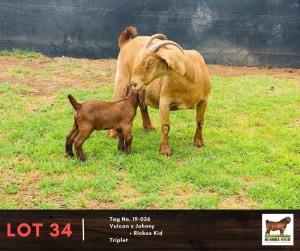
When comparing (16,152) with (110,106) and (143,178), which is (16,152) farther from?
(143,178)

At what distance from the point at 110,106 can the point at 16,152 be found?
1.54 m

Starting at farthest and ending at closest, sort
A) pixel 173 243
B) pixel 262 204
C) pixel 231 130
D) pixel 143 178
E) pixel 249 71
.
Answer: pixel 249 71
pixel 231 130
pixel 143 178
pixel 262 204
pixel 173 243

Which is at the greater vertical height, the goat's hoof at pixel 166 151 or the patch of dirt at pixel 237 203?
the goat's hoof at pixel 166 151

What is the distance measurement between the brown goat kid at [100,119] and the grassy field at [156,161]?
26cm

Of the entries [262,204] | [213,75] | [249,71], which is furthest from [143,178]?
[249,71]

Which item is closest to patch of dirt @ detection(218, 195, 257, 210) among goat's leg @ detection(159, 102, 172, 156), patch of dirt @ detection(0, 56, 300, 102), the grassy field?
the grassy field

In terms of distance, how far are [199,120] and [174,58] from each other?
131 cm

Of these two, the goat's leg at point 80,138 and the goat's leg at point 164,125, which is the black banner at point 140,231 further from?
the goat's leg at point 164,125

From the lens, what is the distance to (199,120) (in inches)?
287

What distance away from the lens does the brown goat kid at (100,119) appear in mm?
6340

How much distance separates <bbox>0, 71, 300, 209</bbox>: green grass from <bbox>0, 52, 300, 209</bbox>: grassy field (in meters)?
0.01

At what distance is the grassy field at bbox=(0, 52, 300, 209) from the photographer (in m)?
5.63

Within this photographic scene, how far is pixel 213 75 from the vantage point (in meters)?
12.9

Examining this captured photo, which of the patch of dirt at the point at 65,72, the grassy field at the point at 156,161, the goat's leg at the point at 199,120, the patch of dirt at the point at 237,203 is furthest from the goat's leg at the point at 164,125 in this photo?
the patch of dirt at the point at 65,72
